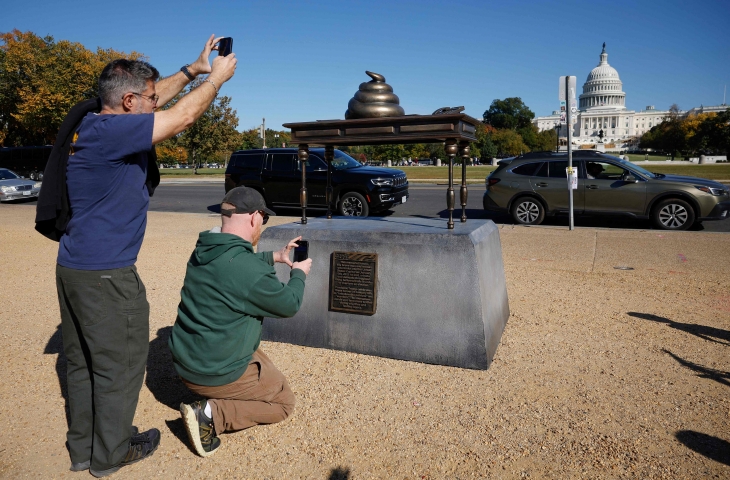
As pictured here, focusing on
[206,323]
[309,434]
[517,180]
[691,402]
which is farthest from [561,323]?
[517,180]

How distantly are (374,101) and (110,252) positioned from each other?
2897 millimetres

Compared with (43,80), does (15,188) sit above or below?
below

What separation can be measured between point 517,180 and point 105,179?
34.6ft

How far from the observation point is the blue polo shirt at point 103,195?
246 centimetres

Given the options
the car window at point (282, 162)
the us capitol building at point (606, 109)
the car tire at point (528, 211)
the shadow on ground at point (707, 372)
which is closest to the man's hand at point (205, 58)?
the shadow on ground at point (707, 372)

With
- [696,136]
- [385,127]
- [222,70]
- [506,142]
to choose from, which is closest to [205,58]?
[222,70]

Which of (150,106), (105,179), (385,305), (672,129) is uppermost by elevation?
(672,129)

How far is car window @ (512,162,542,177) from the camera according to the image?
12.0 m

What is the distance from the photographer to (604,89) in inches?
5487

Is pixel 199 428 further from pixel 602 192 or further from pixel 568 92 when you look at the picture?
pixel 602 192

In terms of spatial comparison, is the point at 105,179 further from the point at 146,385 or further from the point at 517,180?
the point at 517,180

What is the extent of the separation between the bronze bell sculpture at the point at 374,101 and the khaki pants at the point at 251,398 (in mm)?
2473

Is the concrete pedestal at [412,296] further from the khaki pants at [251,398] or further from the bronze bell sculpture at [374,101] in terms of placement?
the khaki pants at [251,398]

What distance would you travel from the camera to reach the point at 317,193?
13.6 metres
